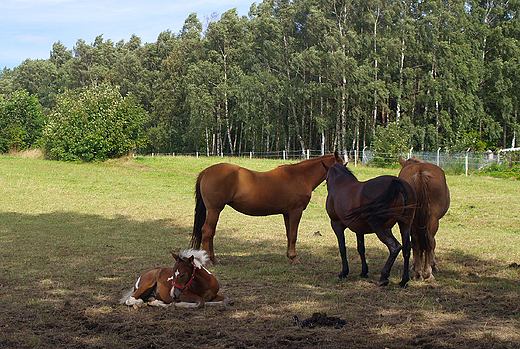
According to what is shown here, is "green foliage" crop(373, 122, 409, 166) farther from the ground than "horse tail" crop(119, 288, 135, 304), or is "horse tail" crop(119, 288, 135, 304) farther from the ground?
"green foliage" crop(373, 122, 409, 166)

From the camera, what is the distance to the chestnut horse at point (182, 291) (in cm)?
533

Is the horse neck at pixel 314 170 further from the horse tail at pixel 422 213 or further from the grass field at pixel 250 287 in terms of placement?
the horse tail at pixel 422 213

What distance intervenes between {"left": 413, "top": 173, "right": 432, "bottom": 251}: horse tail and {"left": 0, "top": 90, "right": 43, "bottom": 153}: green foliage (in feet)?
140

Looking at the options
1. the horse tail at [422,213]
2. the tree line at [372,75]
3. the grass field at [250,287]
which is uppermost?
the tree line at [372,75]

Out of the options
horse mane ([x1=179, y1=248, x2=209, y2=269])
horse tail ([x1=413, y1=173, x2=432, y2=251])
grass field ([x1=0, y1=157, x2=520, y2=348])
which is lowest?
grass field ([x1=0, y1=157, x2=520, y2=348])

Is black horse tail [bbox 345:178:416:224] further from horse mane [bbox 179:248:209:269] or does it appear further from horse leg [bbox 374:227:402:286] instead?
horse mane [bbox 179:248:209:269]

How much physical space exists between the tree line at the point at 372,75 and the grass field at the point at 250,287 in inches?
771

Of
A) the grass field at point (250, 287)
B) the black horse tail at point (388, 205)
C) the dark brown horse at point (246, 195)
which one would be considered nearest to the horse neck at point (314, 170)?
the dark brown horse at point (246, 195)

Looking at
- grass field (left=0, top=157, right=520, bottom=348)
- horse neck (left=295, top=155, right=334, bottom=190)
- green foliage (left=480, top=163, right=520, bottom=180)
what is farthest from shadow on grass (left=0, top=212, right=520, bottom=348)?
green foliage (left=480, top=163, right=520, bottom=180)

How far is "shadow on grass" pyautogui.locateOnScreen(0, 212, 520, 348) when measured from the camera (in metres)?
4.31

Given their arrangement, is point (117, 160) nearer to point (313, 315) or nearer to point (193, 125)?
point (193, 125)

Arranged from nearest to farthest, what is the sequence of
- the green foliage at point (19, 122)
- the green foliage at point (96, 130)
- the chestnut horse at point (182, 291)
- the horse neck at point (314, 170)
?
the chestnut horse at point (182, 291) < the horse neck at point (314, 170) < the green foliage at point (96, 130) < the green foliage at point (19, 122)

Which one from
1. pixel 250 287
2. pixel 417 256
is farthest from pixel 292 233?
pixel 417 256

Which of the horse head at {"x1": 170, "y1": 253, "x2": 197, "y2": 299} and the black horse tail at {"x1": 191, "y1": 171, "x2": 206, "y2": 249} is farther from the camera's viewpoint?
the black horse tail at {"x1": 191, "y1": 171, "x2": 206, "y2": 249}
